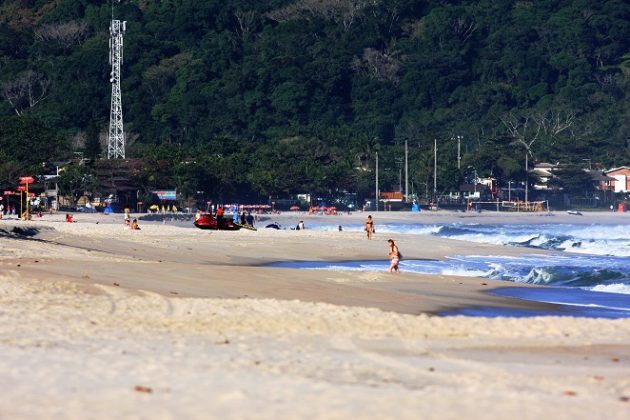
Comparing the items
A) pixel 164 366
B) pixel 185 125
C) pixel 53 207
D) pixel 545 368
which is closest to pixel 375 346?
pixel 545 368

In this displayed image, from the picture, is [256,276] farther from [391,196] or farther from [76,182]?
[391,196]

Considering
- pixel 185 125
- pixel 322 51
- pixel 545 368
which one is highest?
pixel 322 51

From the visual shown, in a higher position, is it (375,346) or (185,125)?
(185,125)

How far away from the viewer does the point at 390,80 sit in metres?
186

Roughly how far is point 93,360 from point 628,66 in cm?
18197

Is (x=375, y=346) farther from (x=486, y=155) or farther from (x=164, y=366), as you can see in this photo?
(x=486, y=155)

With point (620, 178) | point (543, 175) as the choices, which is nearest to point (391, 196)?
point (543, 175)

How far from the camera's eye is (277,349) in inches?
535

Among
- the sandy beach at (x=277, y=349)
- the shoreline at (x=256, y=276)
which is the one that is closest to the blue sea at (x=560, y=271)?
the shoreline at (x=256, y=276)

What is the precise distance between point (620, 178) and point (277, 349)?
134 metres

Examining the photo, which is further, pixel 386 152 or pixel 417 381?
pixel 386 152

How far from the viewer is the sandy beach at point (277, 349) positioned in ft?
33.3

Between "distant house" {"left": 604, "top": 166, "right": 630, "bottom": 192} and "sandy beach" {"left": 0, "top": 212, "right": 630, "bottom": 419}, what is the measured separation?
119 metres

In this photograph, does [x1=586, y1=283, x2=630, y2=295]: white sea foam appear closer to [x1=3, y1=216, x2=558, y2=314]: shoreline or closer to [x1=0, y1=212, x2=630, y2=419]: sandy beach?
[x1=3, y1=216, x2=558, y2=314]: shoreline
